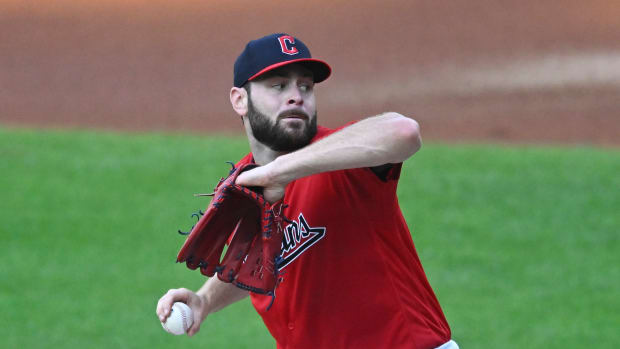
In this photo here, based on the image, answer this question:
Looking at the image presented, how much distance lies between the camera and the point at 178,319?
3.40m

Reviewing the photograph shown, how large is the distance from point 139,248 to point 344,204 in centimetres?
783

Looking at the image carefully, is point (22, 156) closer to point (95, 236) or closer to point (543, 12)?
point (95, 236)

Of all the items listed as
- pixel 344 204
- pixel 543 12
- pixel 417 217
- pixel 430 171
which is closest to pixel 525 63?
pixel 543 12

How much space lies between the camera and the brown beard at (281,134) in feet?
10.6

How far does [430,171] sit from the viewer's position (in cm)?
1270

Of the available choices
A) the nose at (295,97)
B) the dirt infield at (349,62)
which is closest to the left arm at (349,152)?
the nose at (295,97)

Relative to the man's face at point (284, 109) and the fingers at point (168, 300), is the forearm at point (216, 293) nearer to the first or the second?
the fingers at point (168, 300)

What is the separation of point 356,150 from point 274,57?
72 centimetres

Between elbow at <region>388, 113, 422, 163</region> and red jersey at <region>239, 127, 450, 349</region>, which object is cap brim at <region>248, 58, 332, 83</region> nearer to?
red jersey at <region>239, 127, 450, 349</region>

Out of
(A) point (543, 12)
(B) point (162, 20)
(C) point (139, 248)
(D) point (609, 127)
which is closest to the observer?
(C) point (139, 248)

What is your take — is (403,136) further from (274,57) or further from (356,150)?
(274,57)

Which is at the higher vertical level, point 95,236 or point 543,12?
point 543,12

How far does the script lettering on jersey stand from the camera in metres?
3.28

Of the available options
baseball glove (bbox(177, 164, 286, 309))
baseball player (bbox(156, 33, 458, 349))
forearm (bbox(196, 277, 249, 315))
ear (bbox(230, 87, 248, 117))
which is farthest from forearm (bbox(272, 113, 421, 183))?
forearm (bbox(196, 277, 249, 315))
